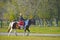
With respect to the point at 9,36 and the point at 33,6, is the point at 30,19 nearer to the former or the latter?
the point at 33,6

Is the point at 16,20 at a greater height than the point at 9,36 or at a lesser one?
greater

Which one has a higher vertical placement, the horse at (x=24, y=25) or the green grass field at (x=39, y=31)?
the horse at (x=24, y=25)

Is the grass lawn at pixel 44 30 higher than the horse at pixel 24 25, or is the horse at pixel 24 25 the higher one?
the horse at pixel 24 25

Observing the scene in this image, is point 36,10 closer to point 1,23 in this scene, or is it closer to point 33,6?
point 33,6

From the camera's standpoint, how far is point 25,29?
279cm

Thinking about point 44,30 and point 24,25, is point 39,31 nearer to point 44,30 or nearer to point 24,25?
point 44,30

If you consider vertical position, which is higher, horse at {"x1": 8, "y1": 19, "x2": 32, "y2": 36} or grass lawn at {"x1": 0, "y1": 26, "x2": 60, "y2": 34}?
horse at {"x1": 8, "y1": 19, "x2": 32, "y2": 36}

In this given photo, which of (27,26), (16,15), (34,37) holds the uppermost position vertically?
(16,15)

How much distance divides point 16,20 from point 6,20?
0.15 m

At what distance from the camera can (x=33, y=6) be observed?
110 inches

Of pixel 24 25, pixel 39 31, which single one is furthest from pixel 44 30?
pixel 24 25

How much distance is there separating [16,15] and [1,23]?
0.26 meters

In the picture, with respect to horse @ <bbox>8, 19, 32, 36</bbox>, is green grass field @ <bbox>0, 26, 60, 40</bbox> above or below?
below

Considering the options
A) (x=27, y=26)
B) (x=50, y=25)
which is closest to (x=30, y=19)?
(x=27, y=26)
